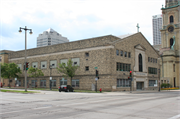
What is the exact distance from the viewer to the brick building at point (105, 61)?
1634 inches

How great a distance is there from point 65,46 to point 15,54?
21816mm

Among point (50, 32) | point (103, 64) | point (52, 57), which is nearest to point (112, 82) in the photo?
point (103, 64)

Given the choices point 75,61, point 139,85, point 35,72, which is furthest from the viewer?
point 139,85

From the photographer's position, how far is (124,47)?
149 feet

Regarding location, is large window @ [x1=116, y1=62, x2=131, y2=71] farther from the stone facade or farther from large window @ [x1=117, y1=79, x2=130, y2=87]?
the stone facade

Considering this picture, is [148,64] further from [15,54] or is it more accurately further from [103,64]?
[15,54]

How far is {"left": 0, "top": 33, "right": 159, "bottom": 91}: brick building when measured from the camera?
41500 millimetres

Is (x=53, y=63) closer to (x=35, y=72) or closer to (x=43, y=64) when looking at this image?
(x=43, y=64)

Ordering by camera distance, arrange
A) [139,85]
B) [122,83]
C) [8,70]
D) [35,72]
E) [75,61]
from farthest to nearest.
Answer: [8,70] < [139,85] < [35,72] < [75,61] < [122,83]

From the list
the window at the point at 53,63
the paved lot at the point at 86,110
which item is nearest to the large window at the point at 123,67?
the window at the point at 53,63

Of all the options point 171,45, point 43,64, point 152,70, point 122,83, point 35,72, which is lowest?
point 122,83

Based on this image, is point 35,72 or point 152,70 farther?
point 152,70

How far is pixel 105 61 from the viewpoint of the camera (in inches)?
1625

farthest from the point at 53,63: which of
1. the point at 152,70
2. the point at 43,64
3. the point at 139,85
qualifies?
the point at 152,70
